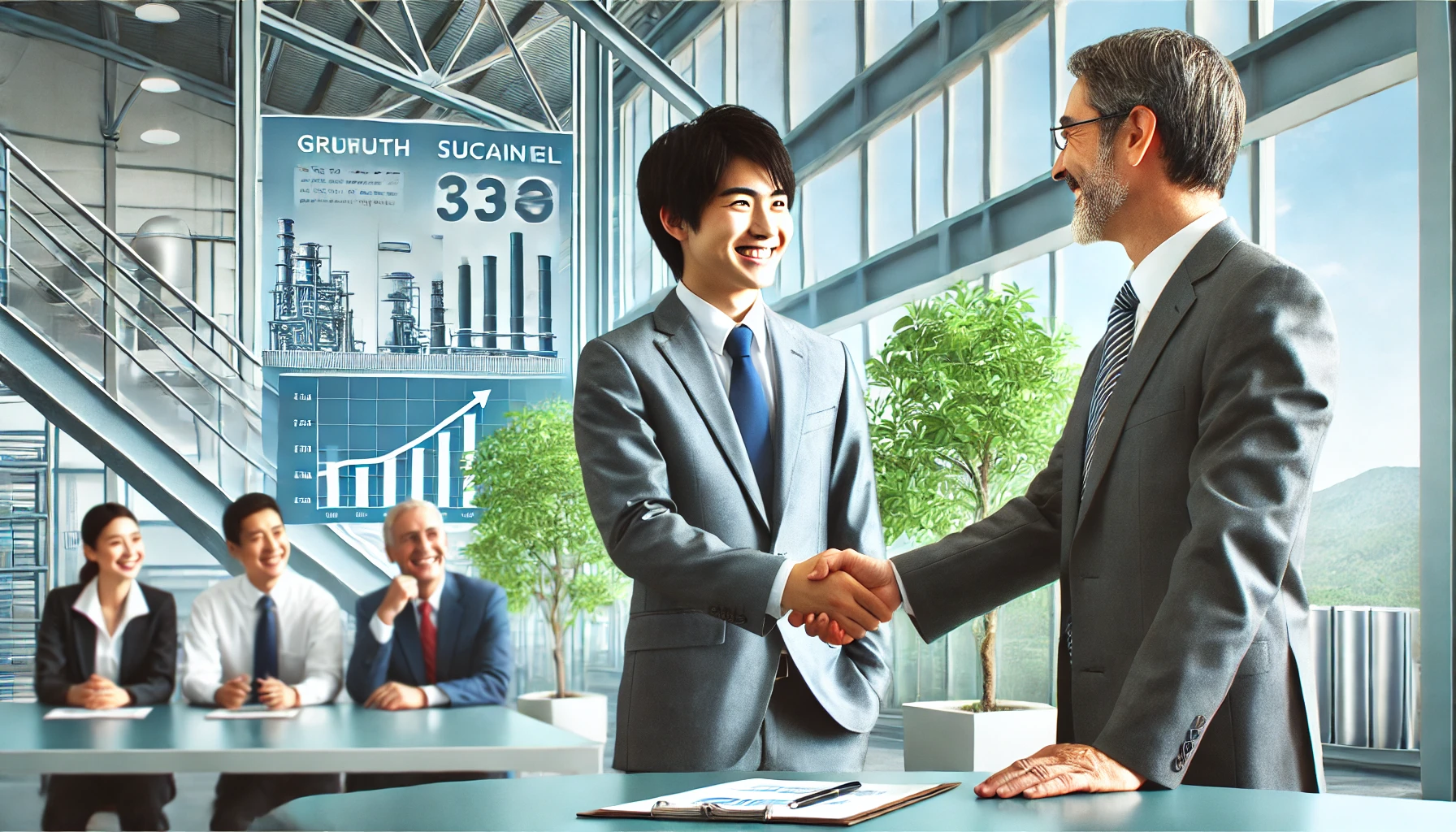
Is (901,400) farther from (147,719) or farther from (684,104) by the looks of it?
(684,104)

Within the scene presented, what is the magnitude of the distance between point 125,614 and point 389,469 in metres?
3.27

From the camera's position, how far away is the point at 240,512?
13.9ft

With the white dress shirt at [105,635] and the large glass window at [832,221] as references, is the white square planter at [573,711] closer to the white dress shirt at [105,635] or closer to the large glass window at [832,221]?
the white dress shirt at [105,635]

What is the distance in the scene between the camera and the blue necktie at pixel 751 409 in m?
2.08

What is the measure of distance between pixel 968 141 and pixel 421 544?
461 cm

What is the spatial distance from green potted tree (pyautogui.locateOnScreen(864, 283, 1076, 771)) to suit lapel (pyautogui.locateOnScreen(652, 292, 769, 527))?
3174 millimetres

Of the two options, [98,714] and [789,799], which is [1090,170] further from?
[98,714]

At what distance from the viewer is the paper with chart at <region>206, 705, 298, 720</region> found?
3186 mm

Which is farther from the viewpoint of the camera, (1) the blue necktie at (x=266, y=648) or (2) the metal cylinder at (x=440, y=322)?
(2) the metal cylinder at (x=440, y=322)

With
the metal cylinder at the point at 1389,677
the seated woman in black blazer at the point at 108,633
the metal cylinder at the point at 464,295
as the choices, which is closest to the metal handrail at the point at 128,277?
the metal cylinder at the point at 464,295

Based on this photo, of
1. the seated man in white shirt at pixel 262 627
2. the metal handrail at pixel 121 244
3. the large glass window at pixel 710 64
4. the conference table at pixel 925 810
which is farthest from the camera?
the large glass window at pixel 710 64

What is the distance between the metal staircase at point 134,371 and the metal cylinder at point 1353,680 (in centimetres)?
575

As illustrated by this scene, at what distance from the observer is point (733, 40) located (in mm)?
8758

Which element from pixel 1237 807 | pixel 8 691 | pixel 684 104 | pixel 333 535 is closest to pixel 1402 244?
pixel 684 104
